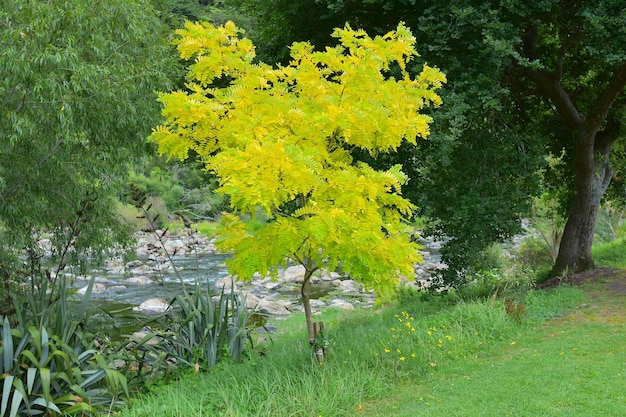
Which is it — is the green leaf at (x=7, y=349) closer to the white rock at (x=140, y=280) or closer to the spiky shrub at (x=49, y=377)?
the spiky shrub at (x=49, y=377)

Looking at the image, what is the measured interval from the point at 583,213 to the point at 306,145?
23.4 feet

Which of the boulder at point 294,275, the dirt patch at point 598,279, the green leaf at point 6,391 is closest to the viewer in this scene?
the green leaf at point 6,391

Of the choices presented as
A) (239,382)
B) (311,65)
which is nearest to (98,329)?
(239,382)

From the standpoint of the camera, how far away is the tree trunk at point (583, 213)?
10.2 metres

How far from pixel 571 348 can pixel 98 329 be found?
5.78 metres

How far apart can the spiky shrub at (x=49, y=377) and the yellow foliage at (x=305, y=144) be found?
5.73 ft

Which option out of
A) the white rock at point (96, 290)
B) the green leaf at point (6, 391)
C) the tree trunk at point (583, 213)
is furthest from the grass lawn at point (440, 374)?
the white rock at point (96, 290)

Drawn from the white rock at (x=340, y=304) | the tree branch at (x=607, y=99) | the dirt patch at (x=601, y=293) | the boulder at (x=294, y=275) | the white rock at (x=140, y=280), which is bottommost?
the white rock at (x=340, y=304)

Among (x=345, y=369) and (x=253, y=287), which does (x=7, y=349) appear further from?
(x=253, y=287)

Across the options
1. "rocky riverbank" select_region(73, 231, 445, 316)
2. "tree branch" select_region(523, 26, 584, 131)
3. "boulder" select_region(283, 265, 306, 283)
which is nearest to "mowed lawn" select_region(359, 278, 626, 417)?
"tree branch" select_region(523, 26, 584, 131)

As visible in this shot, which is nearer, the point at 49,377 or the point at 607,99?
the point at 49,377

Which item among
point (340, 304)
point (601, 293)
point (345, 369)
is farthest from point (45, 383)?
point (340, 304)

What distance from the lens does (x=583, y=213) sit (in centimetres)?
1030

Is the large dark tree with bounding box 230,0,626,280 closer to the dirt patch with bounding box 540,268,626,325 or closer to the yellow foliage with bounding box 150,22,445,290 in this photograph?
the dirt patch with bounding box 540,268,626,325
